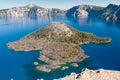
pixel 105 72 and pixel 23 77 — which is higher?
pixel 105 72

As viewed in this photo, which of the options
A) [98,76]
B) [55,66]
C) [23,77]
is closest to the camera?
[98,76]

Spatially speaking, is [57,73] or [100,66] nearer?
[57,73]

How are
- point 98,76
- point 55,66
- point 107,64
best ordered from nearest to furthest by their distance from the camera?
point 98,76, point 55,66, point 107,64

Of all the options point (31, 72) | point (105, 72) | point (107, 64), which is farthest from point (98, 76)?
point (107, 64)

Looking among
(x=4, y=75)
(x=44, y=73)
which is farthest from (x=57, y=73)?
(x=4, y=75)

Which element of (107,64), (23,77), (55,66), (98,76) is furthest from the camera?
(107,64)

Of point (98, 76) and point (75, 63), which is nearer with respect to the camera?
point (98, 76)

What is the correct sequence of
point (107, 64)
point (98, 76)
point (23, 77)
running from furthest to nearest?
point (107, 64)
point (23, 77)
point (98, 76)

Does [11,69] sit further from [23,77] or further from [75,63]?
[75,63]

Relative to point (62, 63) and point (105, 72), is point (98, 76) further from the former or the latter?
point (62, 63)
